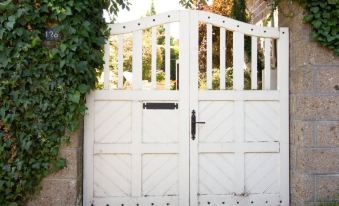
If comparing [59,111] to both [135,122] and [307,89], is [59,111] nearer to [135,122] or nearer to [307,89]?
[135,122]

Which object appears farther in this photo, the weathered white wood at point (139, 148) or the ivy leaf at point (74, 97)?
the weathered white wood at point (139, 148)

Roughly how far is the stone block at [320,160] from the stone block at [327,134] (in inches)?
2.9

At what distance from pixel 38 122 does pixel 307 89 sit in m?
2.79

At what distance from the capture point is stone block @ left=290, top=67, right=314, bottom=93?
14.1 feet

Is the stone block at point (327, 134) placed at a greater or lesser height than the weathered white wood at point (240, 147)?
greater

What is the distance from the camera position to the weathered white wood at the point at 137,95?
441 centimetres

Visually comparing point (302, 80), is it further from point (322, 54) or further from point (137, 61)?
point (137, 61)

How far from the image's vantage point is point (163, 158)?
448 centimetres

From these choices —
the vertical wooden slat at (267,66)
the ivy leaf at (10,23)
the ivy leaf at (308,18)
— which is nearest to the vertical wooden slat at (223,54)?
the vertical wooden slat at (267,66)

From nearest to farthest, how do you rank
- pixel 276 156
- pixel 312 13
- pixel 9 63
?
pixel 9 63
pixel 312 13
pixel 276 156

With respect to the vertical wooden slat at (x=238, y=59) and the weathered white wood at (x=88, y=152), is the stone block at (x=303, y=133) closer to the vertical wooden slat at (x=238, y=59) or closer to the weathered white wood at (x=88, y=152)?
the vertical wooden slat at (x=238, y=59)

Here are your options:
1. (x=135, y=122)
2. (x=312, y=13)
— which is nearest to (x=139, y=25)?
(x=135, y=122)

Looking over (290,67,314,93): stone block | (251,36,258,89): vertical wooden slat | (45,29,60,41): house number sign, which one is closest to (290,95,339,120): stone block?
(290,67,314,93): stone block

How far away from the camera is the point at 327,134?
4.35 m
